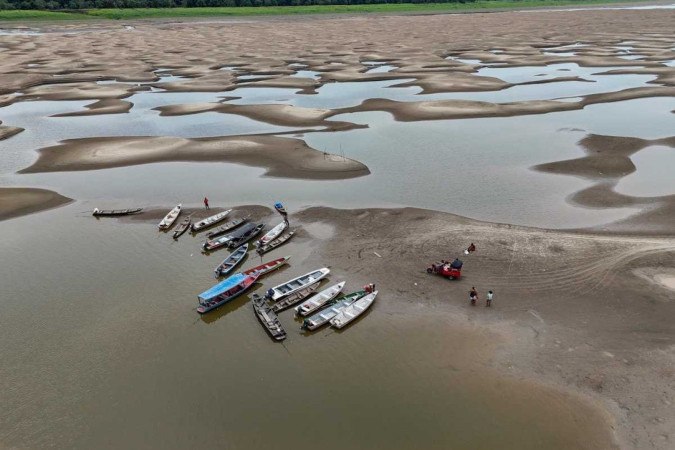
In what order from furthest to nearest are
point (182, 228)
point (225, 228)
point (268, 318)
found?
point (182, 228) → point (225, 228) → point (268, 318)

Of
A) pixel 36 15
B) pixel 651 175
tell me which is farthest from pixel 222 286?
pixel 36 15

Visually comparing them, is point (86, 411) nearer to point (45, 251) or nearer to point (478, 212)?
point (45, 251)

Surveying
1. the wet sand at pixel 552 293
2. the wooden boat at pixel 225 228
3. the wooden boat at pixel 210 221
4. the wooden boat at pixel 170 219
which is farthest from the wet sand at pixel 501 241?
the wooden boat at pixel 225 228

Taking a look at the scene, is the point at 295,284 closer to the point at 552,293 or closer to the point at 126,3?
the point at 552,293

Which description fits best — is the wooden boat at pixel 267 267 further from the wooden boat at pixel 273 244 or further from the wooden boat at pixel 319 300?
the wooden boat at pixel 319 300

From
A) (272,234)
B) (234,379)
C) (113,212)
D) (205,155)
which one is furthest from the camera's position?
(205,155)

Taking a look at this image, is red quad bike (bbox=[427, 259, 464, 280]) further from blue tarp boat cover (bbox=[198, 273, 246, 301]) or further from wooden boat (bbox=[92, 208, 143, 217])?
wooden boat (bbox=[92, 208, 143, 217])

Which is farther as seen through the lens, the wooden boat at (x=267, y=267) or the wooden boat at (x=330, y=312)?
the wooden boat at (x=267, y=267)
